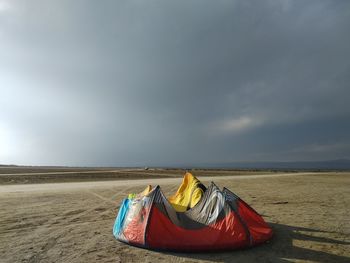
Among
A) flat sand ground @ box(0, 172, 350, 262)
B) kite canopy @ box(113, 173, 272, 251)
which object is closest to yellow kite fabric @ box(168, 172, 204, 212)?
kite canopy @ box(113, 173, 272, 251)

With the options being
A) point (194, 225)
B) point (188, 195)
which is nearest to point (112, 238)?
point (194, 225)

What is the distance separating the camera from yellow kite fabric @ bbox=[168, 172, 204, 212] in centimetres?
1110

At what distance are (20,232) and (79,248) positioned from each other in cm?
294

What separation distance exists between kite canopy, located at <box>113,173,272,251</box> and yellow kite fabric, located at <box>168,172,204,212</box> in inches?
76.0

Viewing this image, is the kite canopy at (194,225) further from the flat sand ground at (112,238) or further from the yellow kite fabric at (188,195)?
the yellow kite fabric at (188,195)

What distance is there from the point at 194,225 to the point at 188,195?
340 centimetres

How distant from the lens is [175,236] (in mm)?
7871

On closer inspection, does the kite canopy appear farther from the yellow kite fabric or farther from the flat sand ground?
the yellow kite fabric

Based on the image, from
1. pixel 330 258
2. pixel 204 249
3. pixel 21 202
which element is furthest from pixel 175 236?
pixel 21 202

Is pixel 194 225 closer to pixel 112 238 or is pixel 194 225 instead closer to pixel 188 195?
pixel 112 238

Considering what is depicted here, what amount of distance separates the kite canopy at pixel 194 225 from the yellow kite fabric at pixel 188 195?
6.33 ft

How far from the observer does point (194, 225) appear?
829cm

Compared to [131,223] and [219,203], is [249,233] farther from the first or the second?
[131,223]

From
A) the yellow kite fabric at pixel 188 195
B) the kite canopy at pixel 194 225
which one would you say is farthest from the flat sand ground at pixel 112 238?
the yellow kite fabric at pixel 188 195
